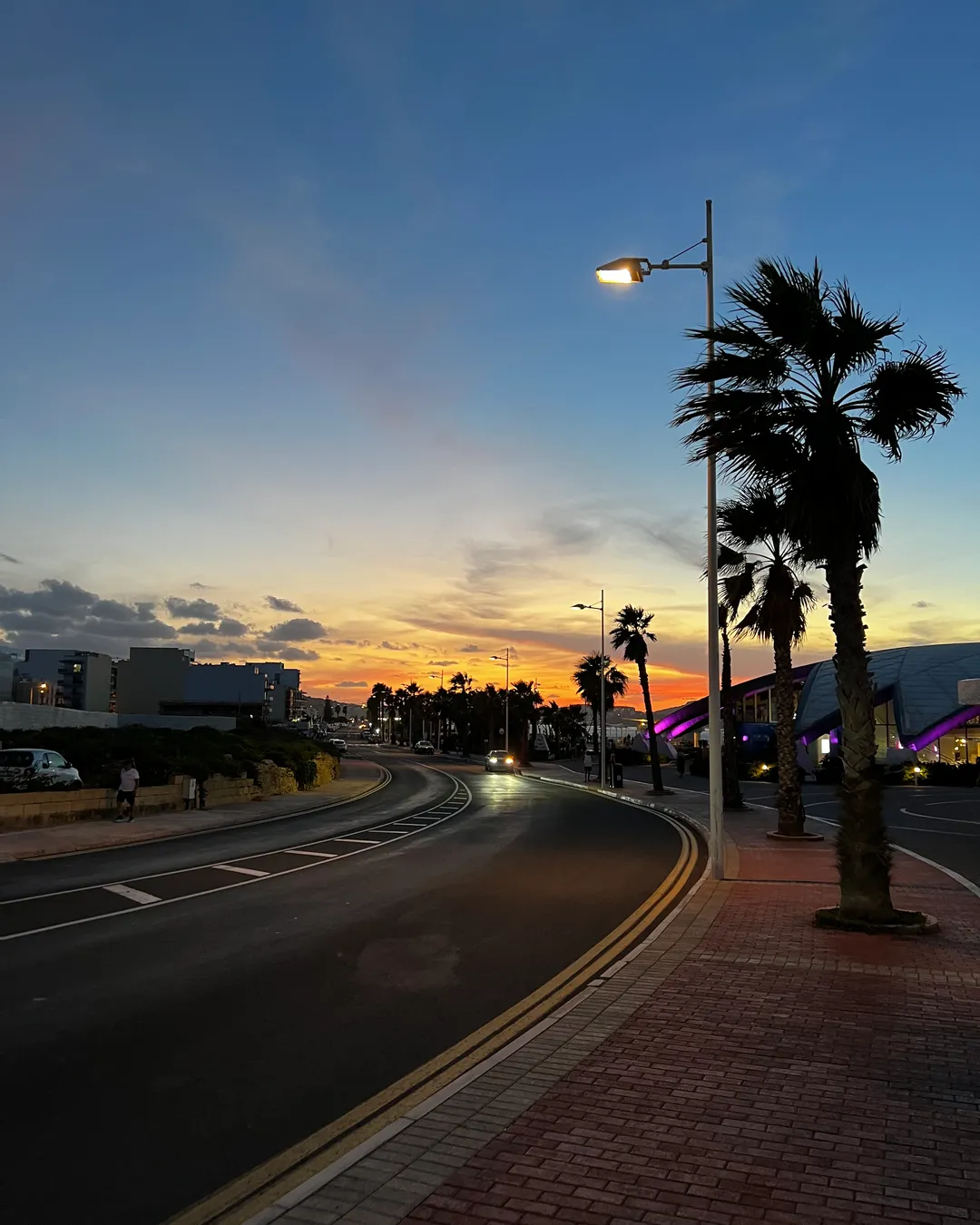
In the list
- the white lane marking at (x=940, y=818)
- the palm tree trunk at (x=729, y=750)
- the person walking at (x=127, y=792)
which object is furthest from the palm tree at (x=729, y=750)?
the person walking at (x=127, y=792)

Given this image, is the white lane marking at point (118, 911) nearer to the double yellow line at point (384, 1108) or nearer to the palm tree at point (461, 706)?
the double yellow line at point (384, 1108)

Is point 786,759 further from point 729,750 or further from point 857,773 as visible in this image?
point 857,773

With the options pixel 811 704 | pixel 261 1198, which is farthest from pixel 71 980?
pixel 811 704

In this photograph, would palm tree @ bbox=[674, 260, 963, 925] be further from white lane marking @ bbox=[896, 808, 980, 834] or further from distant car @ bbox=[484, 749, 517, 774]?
distant car @ bbox=[484, 749, 517, 774]

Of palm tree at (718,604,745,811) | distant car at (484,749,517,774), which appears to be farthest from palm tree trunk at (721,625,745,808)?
distant car at (484,749,517,774)

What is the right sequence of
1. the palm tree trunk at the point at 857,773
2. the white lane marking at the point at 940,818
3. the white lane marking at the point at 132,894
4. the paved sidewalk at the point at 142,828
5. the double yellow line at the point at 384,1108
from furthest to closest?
1. the white lane marking at the point at 940,818
2. the paved sidewalk at the point at 142,828
3. the white lane marking at the point at 132,894
4. the palm tree trunk at the point at 857,773
5. the double yellow line at the point at 384,1108

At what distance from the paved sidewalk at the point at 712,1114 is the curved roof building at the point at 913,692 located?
58.5m

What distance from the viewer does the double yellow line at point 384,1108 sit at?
4520mm

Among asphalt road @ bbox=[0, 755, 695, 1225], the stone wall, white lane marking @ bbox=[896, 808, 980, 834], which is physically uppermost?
the stone wall

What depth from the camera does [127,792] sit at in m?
23.3

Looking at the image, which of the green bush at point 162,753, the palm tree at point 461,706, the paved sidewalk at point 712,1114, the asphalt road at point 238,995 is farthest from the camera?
the palm tree at point 461,706

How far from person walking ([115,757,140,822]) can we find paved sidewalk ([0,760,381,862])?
323mm

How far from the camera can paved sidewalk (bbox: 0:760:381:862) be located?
18.7 metres

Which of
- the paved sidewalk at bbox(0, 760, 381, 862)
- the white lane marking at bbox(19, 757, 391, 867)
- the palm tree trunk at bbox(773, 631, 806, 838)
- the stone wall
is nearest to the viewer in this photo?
the white lane marking at bbox(19, 757, 391, 867)
